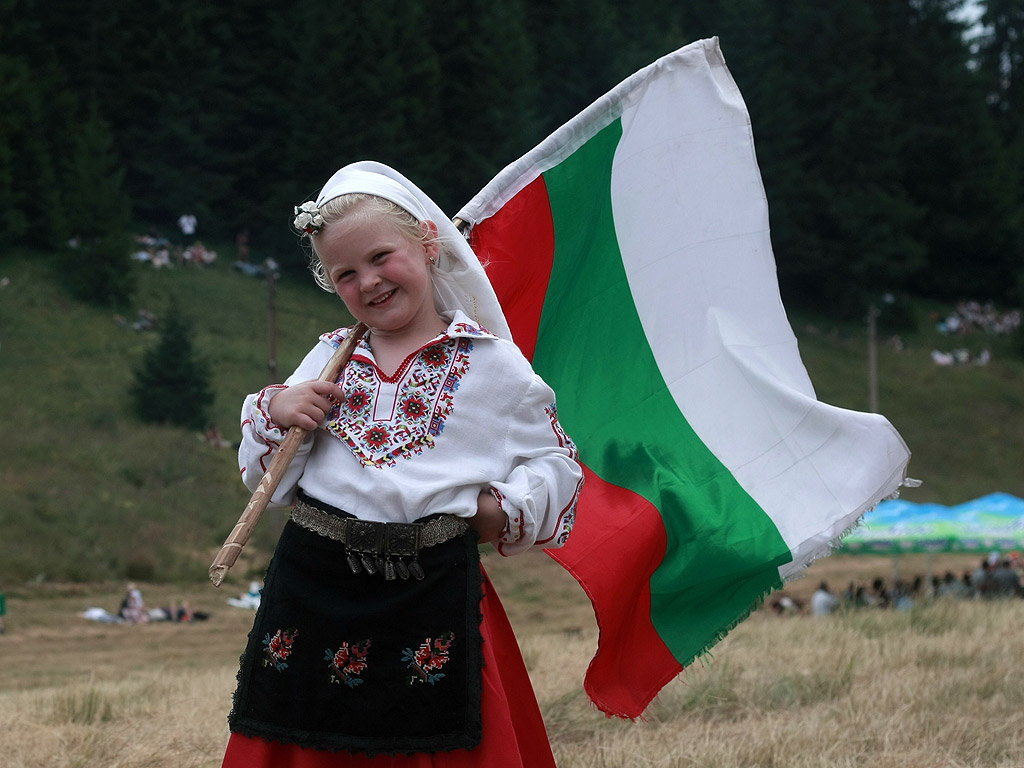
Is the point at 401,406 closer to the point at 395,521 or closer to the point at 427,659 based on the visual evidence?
the point at 395,521

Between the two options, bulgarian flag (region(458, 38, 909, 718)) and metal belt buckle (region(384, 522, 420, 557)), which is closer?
metal belt buckle (region(384, 522, 420, 557))

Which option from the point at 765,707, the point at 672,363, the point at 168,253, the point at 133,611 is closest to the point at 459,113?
the point at 168,253

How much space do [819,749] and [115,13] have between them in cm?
4055

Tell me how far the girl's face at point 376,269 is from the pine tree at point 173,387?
2477cm

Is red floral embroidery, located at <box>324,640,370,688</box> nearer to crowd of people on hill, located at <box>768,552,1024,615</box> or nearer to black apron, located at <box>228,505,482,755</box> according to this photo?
black apron, located at <box>228,505,482,755</box>

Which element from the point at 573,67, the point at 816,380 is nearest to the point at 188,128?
the point at 573,67

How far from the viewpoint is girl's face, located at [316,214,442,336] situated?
8.68 feet

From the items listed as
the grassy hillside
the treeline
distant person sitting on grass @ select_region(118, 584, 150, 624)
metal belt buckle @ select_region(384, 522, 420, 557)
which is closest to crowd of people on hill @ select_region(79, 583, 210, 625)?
distant person sitting on grass @ select_region(118, 584, 150, 624)

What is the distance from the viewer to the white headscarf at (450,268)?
276 cm

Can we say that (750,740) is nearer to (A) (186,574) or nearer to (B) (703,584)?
(B) (703,584)

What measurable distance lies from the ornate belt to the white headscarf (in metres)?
0.53

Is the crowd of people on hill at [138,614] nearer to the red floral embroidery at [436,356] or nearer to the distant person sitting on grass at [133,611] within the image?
Result: the distant person sitting on grass at [133,611]

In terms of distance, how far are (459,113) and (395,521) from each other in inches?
1671

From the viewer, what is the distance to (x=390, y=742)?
2.51 meters
